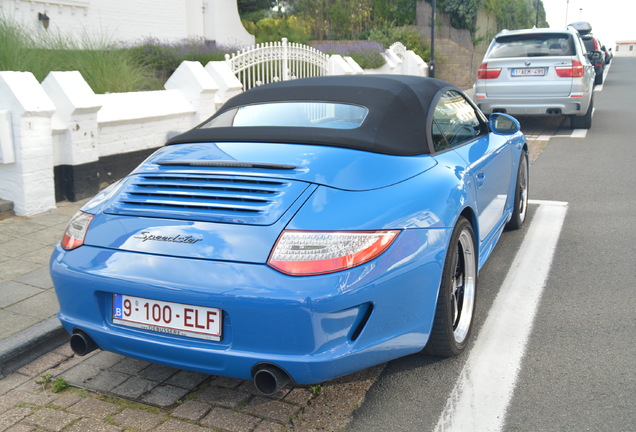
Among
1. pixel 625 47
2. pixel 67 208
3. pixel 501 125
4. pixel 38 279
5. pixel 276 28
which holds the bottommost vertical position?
pixel 38 279

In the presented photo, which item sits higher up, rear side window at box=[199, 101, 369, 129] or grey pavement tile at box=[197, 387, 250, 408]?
rear side window at box=[199, 101, 369, 129]

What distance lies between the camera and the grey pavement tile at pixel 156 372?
344 cm

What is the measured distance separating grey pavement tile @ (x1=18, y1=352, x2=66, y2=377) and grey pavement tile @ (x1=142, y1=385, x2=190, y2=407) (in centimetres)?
74

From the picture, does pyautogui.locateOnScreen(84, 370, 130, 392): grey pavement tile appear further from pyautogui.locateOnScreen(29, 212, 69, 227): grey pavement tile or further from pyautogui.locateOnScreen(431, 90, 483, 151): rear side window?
pyautogui.locateOnScreen(29, 212, 69, 227): grey pavement tile

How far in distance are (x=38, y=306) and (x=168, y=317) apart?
6.10 feet

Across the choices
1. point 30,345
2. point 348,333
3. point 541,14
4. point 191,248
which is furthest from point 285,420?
point 541,14

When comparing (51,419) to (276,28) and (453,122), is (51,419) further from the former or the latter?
(276,28)

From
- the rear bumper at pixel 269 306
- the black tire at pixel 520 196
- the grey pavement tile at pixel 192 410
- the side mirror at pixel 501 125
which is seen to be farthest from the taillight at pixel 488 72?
the grey pavement tile at pixel 192 410

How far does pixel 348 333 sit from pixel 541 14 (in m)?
65.5

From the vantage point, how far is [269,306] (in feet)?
8.50

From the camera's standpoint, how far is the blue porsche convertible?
2642mm

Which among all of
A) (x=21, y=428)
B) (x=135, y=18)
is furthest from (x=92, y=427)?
(x=135, y=18)

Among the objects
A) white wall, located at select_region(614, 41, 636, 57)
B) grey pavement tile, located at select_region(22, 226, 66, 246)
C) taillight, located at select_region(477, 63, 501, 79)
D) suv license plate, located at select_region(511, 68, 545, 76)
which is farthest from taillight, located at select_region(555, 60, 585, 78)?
white wall, located at select_region(614, 41, 636, 57)

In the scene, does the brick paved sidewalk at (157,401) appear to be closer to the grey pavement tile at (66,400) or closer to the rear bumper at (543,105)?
the grey pavement tile at (66,400)
